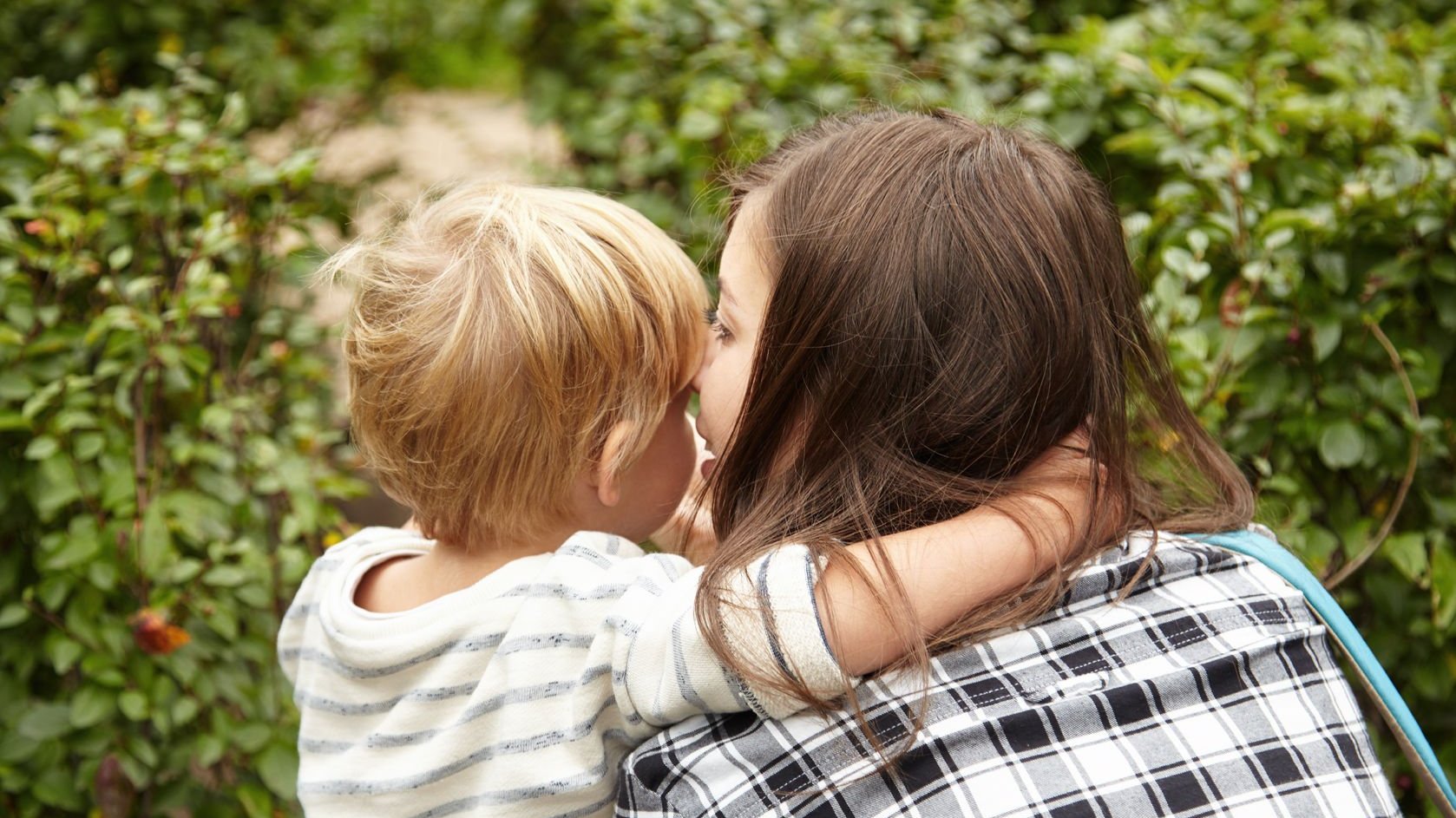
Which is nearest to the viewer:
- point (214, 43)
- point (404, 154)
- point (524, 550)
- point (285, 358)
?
point (524, 550)

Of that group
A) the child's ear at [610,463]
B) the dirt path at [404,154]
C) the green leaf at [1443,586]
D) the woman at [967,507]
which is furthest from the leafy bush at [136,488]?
the green leaf at [1443,586]

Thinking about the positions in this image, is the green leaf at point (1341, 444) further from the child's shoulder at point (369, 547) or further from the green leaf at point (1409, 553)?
the child's shoulder at point (369, 547)

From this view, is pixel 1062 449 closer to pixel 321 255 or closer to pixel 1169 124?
pixel 1169 124

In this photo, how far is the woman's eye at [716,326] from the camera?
4.59ft

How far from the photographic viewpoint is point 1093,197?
1383 millimetres

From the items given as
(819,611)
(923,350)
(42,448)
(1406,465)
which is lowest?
(42,448)

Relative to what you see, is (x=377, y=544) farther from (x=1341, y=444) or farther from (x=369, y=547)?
(x=1341, y=444)

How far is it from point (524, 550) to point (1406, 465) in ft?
4.18

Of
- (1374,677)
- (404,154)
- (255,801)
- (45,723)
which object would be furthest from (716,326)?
(404,154)

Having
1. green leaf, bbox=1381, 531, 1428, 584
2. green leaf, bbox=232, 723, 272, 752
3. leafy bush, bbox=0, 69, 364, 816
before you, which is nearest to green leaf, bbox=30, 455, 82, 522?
leafy bush, bbox=0, 69, 364, 816

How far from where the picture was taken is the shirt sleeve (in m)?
1.11

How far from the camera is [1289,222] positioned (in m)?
1.73

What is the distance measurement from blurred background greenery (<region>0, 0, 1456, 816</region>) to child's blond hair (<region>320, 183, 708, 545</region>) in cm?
20

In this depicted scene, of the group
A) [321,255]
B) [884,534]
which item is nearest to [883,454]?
[884,534]
